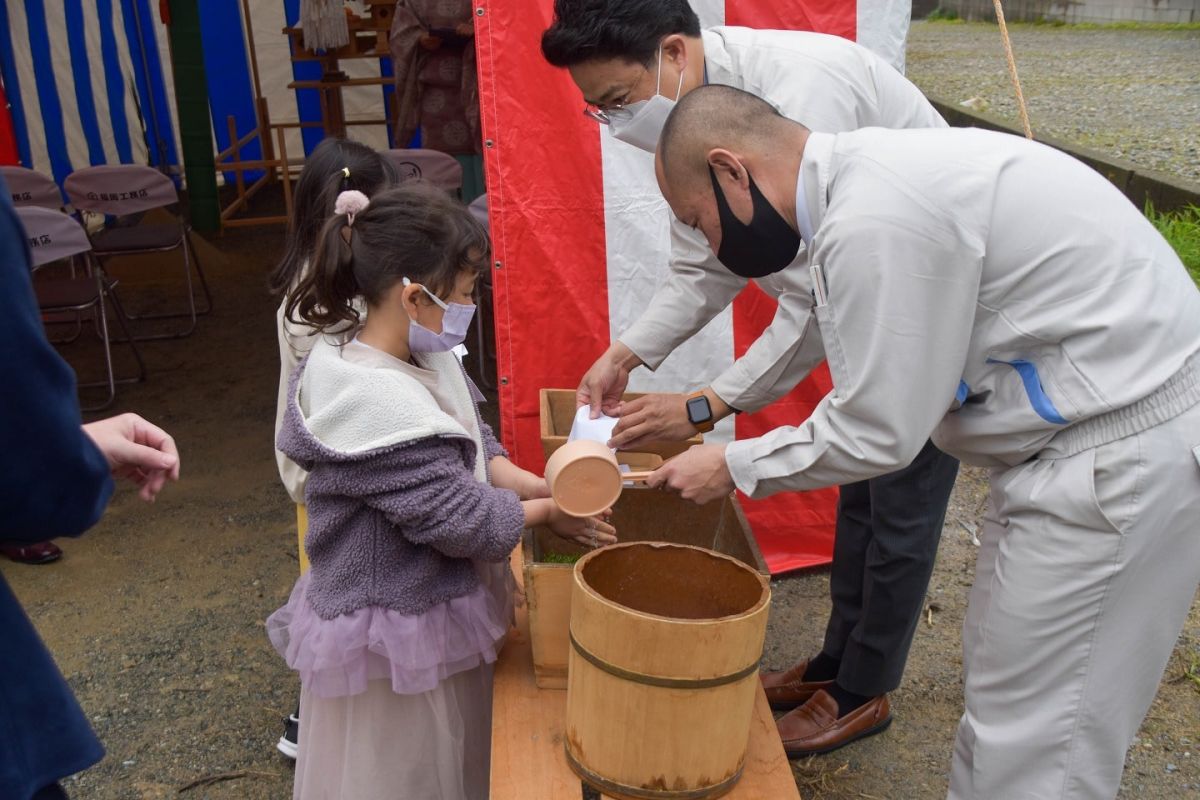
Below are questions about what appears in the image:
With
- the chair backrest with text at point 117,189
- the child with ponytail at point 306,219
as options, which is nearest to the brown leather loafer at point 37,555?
the child with ponytail at point 306,219

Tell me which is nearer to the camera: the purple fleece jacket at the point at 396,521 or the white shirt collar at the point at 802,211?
the white shirt collar at the point at 802,211

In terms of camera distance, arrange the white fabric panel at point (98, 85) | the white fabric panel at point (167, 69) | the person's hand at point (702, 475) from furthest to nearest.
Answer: the white fabric panel at point (167, 69)
the white fabric panel at point (98, 85)
the person's hand at point (702, 475)

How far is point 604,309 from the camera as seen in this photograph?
3.16 meters

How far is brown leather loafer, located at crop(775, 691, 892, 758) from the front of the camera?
2666mm

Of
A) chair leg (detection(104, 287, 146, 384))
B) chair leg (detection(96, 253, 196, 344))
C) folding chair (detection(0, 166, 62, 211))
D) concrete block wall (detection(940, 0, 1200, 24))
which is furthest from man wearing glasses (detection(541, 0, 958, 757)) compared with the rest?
concrete block wall (detection(940, 0, 1200, 24))

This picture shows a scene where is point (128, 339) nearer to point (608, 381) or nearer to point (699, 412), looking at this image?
point (608, 381)

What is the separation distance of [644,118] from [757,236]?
717 millimetres

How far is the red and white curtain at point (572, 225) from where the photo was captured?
9.52 ft

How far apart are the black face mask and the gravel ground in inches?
245

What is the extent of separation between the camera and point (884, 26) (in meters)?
3.01

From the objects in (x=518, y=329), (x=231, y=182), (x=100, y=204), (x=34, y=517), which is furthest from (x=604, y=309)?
(x=231, y=182)

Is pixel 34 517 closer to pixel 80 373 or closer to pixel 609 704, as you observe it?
pixel 609 704

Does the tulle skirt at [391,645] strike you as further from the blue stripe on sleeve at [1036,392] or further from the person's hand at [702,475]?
the blue stripe on sleeve at [1036,392]

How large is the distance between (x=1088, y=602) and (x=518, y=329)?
190 cm
